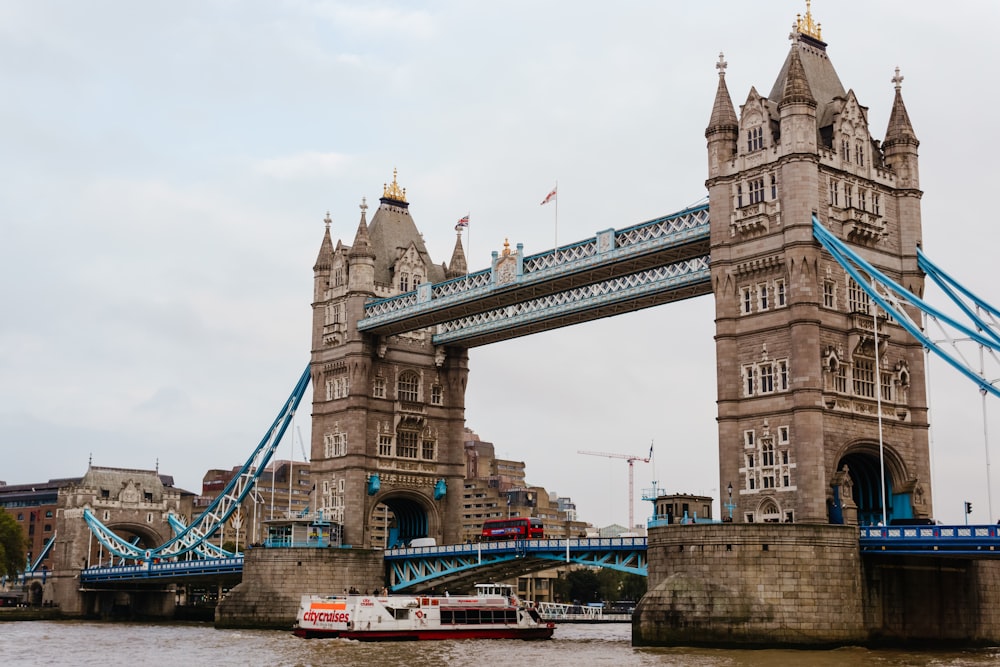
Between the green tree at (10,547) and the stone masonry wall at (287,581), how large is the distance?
4034cm

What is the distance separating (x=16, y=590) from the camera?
5266 inches

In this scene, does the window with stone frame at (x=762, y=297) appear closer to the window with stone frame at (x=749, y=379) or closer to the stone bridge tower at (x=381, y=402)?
the window with stone frame at (x=749, y=379)

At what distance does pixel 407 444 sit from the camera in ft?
306

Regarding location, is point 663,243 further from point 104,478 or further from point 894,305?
point 104,478

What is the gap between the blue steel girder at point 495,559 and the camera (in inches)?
2793

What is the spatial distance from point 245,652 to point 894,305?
113 ft

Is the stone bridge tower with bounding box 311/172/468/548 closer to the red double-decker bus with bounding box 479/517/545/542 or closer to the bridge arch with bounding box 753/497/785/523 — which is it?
the red double-decker bus with bounding box 479/517/545/542

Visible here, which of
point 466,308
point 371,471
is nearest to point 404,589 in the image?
point 371,471

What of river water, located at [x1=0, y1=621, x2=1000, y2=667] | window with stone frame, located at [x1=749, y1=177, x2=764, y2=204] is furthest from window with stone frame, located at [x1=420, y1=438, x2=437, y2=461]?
window with stone frame, located at [x1=749, y1=177, x2=764, y2=204]

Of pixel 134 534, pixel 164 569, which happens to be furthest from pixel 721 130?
pixel 134 534

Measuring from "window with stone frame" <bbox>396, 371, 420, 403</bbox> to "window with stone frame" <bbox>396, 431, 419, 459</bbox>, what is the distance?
242cm

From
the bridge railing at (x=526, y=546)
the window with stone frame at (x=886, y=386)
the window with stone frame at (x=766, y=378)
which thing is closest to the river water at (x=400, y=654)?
the bridge railing at (x=526, y=546)

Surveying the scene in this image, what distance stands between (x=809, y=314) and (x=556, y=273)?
63.0 feet

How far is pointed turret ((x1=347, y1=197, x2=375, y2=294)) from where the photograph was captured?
9231 cm
